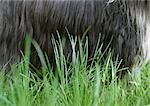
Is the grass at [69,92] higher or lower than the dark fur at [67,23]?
lower

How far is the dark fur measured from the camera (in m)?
2.73

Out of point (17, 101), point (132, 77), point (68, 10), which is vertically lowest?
point (132, 77)

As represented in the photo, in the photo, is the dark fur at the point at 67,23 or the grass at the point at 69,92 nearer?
the grass at the point at 69,92

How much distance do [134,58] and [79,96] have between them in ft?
3.24

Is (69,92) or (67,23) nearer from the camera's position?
(69,92)

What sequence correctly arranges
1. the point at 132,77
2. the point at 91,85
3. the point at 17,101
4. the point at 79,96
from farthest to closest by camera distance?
the point at 132,77, the point at 91,85, the point at 79,96, the point at 17,101

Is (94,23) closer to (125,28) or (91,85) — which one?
(125,28)

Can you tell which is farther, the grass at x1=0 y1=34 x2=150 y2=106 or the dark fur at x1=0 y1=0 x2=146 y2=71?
the dark fur at x1=0 y1=0 x2=146 y2=71

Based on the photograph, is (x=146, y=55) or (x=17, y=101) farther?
(x=146, y=55)

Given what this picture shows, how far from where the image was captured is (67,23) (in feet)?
9.06

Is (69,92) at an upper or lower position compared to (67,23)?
lower

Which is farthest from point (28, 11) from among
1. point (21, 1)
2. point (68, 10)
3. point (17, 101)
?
point (17, 101)

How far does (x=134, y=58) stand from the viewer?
279 centimetres

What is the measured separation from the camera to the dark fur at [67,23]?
2.73 m
